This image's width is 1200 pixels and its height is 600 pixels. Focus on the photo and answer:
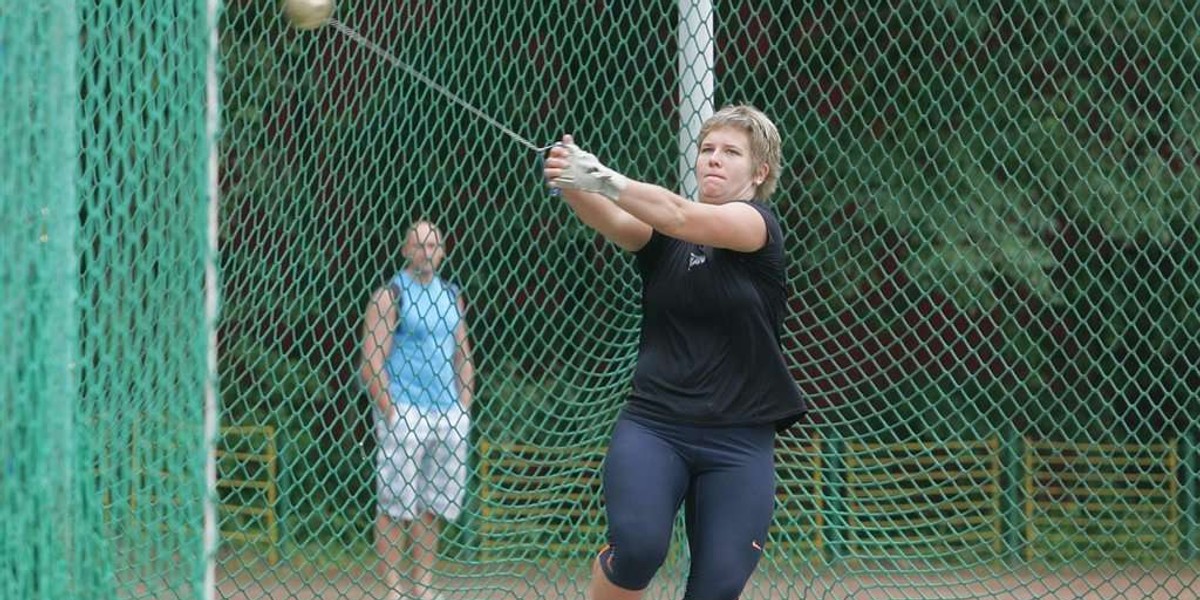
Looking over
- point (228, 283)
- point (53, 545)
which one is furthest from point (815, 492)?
point (53, 545)

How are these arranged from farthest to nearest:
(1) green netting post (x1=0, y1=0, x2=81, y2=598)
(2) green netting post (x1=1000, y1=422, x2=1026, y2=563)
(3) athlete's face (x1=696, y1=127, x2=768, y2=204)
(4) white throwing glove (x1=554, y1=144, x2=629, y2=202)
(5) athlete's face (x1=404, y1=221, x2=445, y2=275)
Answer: (2) green netting post (x1=1000, y1=422, x2=1026, y2=563) → (5) athlete's face (x1=404, y1=221, x2=445, y2=275) → (3) athlete's face (x1=696, y1=127, x2=768, y2=204) → (4) white throwing glove (x1=554, y1=144, x2=629, y2=202) → (1) green netting post (x1=0, y1=0, x2=81, y2=598)

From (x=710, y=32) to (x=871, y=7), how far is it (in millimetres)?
871

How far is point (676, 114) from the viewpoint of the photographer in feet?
22.4

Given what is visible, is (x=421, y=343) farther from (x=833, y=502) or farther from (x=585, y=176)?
(x=585, y=176)

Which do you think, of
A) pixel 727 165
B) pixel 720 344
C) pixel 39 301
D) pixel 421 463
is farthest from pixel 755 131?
pixel 421 463

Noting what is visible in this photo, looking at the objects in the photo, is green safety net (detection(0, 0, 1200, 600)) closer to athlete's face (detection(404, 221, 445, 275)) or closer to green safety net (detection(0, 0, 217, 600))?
athlete's face (detection(404, 221, 445, 275))

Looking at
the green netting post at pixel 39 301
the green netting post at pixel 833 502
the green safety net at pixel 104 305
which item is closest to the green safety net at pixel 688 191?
the green netting post at pixel 833 502

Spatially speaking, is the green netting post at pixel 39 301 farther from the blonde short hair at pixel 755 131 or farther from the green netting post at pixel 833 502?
the green netting post at pixel 833 502

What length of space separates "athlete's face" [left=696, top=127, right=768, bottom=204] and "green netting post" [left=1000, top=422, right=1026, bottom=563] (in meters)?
2.69

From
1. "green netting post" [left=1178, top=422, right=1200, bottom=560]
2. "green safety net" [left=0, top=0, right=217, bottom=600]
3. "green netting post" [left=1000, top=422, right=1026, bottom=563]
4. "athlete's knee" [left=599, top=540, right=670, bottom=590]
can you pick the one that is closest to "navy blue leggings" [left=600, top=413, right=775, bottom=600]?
"athlete's knee" [left=599, top=540, right=670, bottom=590]

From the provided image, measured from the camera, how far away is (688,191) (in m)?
6.33

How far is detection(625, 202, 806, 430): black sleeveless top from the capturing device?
4562mm

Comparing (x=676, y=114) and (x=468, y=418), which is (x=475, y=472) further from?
(x=676, y=114)

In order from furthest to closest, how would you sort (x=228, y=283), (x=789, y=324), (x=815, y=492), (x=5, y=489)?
(x=789, y=324)
(x=815, y=492)
(x=228, y=283)
(x=5, y=489)
